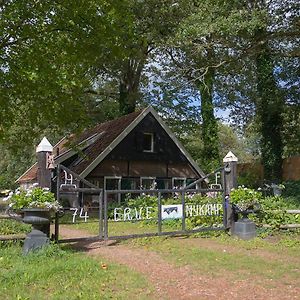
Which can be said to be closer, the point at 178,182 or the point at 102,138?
the point at 102,138

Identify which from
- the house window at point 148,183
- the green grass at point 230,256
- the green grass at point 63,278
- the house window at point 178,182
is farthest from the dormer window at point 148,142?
the green grass at point 63,278

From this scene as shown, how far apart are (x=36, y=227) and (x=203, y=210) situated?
573cm

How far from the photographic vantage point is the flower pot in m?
8.87

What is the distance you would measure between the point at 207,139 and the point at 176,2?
9521mm

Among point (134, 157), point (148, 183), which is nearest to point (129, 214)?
point (134, 157)

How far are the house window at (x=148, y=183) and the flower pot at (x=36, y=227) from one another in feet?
52.5

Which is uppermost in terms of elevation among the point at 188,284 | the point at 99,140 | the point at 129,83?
the point at 129,83

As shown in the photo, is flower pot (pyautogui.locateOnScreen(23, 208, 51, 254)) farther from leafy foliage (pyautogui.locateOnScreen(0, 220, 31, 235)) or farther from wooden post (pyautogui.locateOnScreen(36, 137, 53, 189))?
leafy foliage (pyautogui.locateOnScreen(0, 220, 31, 235))

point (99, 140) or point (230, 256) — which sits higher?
point (99, 140)

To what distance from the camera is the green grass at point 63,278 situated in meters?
6.09

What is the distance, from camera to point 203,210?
13.0 metres

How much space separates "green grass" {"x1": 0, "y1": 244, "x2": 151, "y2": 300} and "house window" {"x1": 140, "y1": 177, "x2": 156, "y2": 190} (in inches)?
645

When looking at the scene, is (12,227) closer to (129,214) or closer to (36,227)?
(36,227)

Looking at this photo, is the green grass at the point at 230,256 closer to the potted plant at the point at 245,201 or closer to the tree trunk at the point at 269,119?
the potted plant at the point at 245,201
